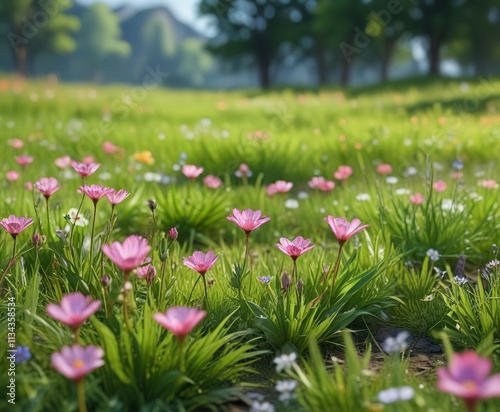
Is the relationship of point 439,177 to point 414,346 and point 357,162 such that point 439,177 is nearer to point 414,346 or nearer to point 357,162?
point 357,162

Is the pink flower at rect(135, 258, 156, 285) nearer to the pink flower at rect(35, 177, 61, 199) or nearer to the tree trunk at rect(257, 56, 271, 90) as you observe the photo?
the pink flower at rect(35, 177, 61, 199)

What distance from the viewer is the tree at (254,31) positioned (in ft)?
117

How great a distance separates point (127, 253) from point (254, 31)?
36743 mm

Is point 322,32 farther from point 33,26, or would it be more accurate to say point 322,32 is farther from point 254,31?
point 33,26

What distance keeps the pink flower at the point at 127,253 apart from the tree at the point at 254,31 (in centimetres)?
3516

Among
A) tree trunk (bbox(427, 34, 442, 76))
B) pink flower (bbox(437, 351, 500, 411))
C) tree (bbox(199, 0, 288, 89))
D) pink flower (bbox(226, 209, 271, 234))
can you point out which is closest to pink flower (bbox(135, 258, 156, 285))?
pink flower (bbox(226, 209, 271, 234))

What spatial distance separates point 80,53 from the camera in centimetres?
9306

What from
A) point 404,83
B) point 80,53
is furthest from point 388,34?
point 80,53

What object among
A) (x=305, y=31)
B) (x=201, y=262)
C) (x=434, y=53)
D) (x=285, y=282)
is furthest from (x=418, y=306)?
(x=305, y=31)

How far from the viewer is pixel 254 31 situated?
3634 cm

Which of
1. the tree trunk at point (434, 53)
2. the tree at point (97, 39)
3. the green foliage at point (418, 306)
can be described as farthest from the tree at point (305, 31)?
the tree at point (97, 39)

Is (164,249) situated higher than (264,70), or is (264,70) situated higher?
(164,249)

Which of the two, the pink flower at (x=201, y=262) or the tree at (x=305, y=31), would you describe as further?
the tree at (x=305, y=31)

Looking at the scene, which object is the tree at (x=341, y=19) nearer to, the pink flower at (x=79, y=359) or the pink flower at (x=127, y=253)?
the pink flower at (x=127, y=253)
